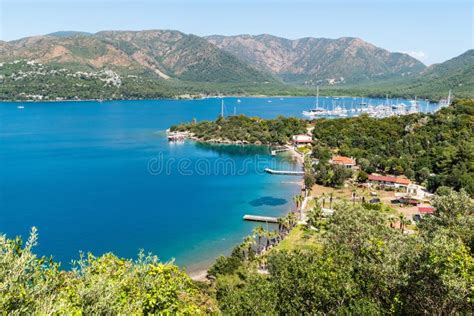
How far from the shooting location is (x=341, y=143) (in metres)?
81.9

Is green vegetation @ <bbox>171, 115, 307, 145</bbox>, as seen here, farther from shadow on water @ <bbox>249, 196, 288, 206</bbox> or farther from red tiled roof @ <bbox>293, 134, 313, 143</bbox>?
shadow on water @ <bbox>249, 196, 288, 206</bbox>

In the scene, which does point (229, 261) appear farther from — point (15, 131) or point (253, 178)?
point (15, 131)

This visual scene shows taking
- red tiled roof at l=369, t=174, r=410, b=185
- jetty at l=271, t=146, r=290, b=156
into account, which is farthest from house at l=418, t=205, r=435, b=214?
jetty at l=271, t=146, r=290, b=156

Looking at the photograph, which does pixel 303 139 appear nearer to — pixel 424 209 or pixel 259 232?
pixel 424 209

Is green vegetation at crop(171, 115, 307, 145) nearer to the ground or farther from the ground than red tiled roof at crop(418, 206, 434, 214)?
farther from the ground

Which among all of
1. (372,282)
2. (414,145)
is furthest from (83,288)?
(414,145)

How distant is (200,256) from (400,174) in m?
39.9

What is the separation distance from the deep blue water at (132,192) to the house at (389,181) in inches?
459

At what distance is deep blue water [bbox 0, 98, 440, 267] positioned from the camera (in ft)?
131

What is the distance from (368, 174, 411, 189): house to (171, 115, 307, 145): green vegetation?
36.1 meters

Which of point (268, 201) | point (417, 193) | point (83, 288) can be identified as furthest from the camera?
point (268, 201)

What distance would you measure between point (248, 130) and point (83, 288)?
90.8 meters

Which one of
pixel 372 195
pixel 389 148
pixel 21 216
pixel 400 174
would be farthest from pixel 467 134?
pixel 21 216

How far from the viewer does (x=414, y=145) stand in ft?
235
